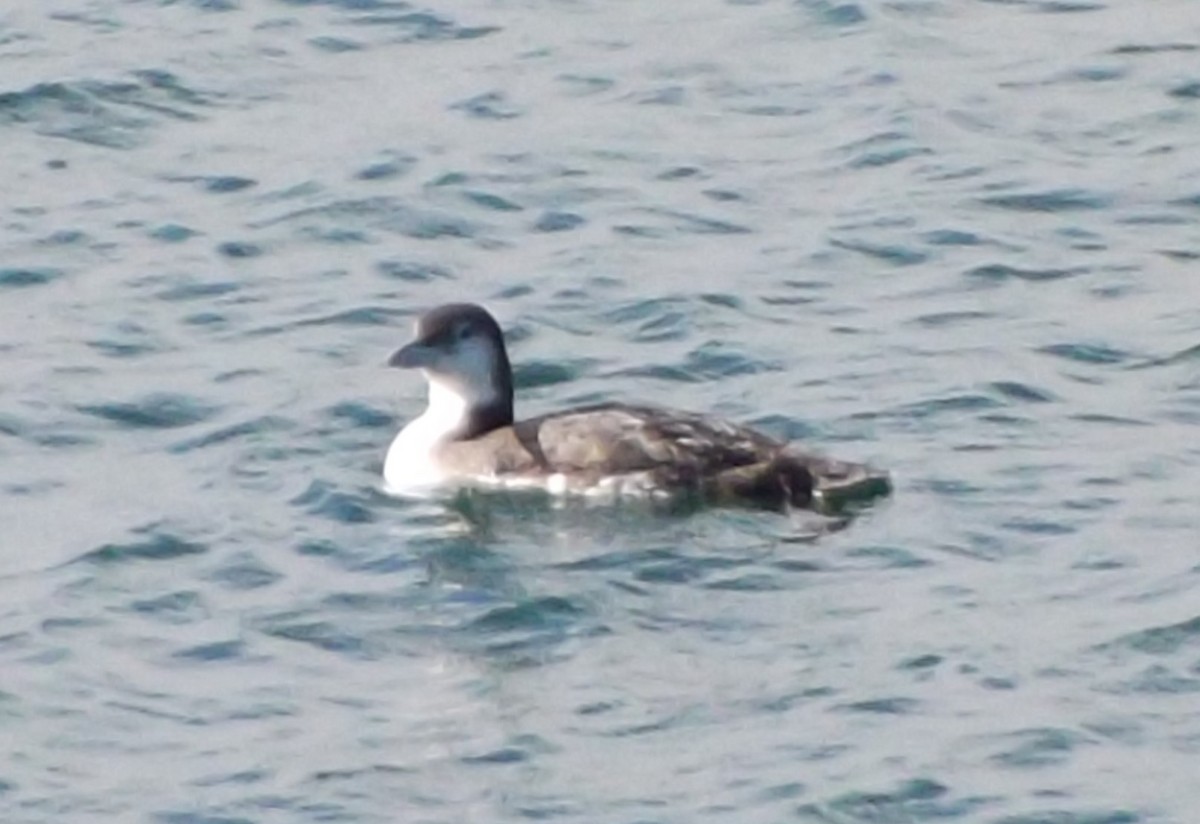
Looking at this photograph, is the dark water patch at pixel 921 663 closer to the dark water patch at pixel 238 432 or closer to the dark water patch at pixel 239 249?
the dark water patch at pixel 238 432

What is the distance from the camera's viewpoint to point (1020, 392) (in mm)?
16938

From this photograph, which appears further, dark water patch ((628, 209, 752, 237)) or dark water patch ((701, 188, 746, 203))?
dark water patch ((701, 188, 746, 203))

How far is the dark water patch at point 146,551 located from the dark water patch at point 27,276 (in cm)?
365

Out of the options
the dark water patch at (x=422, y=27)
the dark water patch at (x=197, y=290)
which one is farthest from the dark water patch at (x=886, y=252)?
the dark water patch at (x=422, y=27)

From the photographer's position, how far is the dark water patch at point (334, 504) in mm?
15859

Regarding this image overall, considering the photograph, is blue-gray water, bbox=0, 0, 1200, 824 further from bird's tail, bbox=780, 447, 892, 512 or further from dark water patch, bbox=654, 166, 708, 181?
bird's tail, bbox=780, 447, 892, 512

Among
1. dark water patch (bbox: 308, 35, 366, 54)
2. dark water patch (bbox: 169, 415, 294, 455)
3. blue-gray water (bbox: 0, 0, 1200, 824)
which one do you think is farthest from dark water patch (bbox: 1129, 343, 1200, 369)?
dark water patch (bbox: 308, 35, 366, 54)

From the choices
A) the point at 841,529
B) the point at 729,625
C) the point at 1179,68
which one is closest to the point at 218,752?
the point at 729,625

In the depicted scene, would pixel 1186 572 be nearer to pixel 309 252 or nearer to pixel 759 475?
pixel 759 475

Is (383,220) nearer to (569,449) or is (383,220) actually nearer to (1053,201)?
(1053,201)

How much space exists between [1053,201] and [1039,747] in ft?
23.4

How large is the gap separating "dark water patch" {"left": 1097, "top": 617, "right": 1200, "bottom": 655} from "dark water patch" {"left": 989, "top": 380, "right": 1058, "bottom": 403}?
114 inches

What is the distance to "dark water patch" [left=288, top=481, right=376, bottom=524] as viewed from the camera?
1586cm

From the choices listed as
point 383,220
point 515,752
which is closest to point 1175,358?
point 383,220
